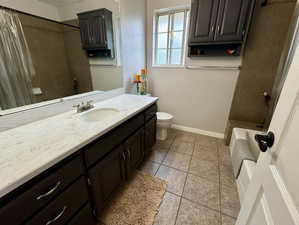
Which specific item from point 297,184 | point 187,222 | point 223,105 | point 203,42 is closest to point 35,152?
point 297,184

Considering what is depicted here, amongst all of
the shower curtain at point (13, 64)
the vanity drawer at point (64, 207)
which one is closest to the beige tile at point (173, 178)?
the vanity drawer at point (64, 207)

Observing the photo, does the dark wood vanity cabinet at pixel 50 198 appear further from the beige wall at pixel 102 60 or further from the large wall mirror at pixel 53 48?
the beige wall at pixel 102 60

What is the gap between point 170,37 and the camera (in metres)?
2.56

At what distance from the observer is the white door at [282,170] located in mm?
472

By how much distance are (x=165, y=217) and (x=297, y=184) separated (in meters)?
1.13

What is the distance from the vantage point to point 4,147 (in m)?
0.81

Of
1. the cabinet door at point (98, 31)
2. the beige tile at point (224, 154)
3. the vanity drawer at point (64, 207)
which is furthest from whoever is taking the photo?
the beige tile at point (224, 154)

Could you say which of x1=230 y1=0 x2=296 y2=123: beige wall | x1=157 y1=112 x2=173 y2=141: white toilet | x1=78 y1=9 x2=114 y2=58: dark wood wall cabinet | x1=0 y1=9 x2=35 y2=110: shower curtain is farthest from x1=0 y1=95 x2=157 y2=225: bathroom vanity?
x1=230 y1=0 x2=296 y2=123: beige wall

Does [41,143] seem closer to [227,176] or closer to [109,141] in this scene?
[109,141]

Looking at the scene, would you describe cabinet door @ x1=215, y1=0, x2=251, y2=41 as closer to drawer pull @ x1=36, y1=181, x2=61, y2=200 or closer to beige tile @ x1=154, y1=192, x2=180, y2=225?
beige tile @ x1=154, y1=192, x2=180, y2=225

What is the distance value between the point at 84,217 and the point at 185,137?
79.4 inches

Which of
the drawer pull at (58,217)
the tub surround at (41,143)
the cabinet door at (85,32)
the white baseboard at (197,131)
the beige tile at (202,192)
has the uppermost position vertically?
the cabinet door at (85,32)

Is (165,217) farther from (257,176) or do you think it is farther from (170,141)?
(170,141)

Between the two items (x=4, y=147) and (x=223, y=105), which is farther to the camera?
(x=223, y=105)
